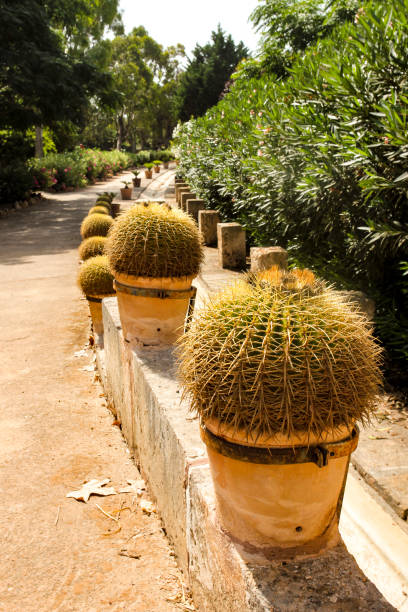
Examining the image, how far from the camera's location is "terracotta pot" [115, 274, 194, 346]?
3471 mm

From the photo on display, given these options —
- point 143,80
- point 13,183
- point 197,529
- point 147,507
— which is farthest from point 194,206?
point 143,80

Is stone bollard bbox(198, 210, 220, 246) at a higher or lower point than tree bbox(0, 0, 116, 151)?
lower

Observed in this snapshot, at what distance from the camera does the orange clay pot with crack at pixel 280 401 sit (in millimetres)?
Result: 1521

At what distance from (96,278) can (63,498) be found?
10.1 feet

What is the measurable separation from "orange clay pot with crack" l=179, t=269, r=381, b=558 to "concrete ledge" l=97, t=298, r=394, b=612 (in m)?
0.08

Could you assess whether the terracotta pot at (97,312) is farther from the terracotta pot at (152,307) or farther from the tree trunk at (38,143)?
the tree trunk at (38,143)

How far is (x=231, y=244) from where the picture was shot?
7.14 metres

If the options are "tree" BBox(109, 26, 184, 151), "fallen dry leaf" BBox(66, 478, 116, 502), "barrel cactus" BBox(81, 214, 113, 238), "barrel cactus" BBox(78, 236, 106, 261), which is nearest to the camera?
"fallen dry leaf" BBox(66, 478, 116, 502)

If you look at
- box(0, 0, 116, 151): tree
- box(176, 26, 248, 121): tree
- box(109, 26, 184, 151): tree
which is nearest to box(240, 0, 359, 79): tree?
box(0, 0, 116, 151): tree

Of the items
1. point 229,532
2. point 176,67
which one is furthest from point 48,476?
point 176,67

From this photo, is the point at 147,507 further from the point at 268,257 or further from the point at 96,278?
the point at 96,278

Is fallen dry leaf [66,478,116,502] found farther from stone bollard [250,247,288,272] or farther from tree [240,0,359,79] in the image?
tree [240,0,359,79]

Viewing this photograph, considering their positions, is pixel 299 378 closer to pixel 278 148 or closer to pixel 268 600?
pixel 268 600

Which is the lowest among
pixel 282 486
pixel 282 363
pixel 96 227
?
pixel 96 227
